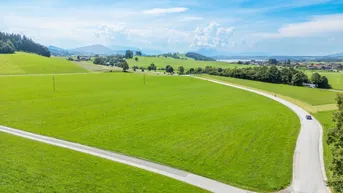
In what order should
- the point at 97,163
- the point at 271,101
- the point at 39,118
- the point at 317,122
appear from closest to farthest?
the point at 97,163, the point at 39,118, the point at 317,122, the point at 271,101

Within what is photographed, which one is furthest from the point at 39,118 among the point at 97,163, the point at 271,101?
the point at 271,101

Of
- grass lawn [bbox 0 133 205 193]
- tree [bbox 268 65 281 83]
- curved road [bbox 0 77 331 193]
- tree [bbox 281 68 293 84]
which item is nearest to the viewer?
grass lawn [bbox 0 133 205 193]

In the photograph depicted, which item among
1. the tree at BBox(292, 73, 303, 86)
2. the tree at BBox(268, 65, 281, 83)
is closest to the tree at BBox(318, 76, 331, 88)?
the tree at BBox(292, 73, 303, 86)

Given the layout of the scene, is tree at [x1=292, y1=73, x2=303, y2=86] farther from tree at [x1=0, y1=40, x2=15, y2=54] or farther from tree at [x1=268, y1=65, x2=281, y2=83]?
tree at [x1=0, y1=40, x2=15, y2=54]

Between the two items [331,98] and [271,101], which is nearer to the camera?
[271,101]

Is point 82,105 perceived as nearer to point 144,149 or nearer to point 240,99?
point 144,149

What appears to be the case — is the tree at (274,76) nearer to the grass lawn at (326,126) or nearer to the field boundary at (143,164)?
the grass lawn at (326,126)

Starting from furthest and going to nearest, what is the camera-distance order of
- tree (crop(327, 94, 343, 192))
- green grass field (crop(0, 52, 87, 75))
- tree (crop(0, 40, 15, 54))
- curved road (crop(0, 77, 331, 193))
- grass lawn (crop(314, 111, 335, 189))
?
tree (crop(0, 40, 15, 54)) → green grass field (crop(0, 52, 87, 75)) → grass lawn (crop(314, 111, 335, 189)) → curved road (crop(0, 77, 331, 193)) → tree (crop(327, 94, 343, 192))
